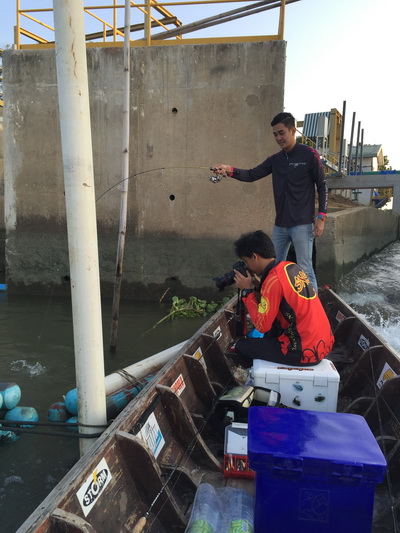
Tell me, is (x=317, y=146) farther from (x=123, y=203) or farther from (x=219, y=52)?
(x=123, y=203)

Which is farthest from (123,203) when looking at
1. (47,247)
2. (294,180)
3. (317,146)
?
(317,146)

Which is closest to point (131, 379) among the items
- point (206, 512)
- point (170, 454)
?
point (170, 454)

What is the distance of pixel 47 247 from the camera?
9508 mm

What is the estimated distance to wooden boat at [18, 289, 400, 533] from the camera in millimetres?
2012

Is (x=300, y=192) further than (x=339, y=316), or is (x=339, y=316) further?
(x=339, y=316)

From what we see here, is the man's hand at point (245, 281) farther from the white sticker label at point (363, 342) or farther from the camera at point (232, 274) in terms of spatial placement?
the white sticker label at point (363, 342)

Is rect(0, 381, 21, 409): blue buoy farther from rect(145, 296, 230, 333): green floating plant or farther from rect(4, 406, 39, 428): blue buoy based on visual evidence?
rect(145, 296, 230, 333): green floating plant

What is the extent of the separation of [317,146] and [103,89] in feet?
47.0

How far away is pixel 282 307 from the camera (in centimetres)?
317

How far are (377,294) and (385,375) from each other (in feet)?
30.2

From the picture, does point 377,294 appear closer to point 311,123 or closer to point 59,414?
point 59,414

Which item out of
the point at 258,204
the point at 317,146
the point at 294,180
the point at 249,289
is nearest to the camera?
the point at 249,289

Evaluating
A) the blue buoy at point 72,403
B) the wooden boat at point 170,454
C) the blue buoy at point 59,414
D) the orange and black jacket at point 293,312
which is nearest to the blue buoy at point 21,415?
the blue buoy at point 59,414

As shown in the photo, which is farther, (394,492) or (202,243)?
(202,243)
